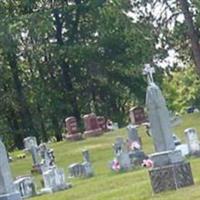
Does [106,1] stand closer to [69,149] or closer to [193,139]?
[69,149]

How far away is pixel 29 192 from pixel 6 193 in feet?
19.4

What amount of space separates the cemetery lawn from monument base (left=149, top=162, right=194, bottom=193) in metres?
0.18

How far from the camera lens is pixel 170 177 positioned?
13.5 m

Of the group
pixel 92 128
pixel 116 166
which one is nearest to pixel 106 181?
pixel 116 166

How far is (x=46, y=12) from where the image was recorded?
46375 millimetres

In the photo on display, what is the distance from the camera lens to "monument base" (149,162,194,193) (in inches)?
534

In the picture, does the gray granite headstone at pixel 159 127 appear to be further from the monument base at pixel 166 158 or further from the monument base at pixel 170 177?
the monument base at pixel 170 177

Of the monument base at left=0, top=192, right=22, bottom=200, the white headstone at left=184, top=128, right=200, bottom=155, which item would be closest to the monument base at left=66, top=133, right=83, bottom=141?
the white headstone at left=184, top=128, right=200, bottom=155

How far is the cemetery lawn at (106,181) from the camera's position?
13344 mm

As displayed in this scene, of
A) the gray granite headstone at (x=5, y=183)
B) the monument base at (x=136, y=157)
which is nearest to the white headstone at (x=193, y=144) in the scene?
the monument base at (x=136, y=157)

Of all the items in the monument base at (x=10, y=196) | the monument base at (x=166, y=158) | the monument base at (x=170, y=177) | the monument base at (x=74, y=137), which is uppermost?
the monument base at (x=74, y=137)

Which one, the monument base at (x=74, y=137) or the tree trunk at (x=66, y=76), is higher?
the tree trunk at (x=66, y=76)

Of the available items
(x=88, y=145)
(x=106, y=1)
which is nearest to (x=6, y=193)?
(x=88, y=145)

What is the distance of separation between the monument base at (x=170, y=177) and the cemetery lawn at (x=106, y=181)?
0.18m
